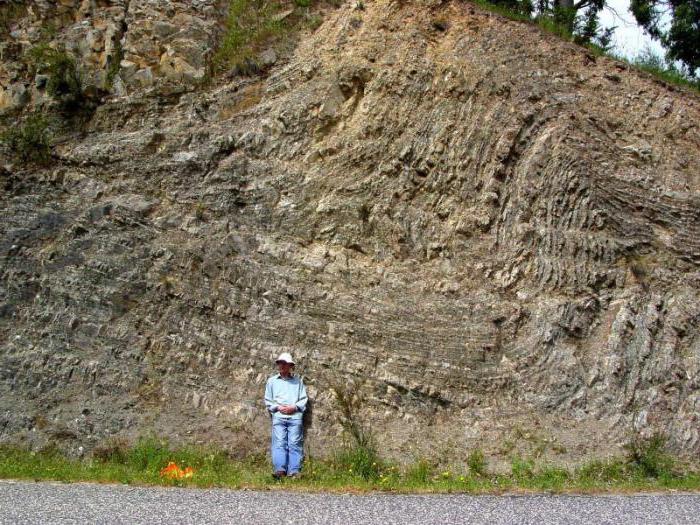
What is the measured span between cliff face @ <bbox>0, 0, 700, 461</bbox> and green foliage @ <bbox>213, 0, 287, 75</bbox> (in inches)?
15.0

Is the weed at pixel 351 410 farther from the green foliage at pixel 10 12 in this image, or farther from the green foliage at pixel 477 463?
the green foliage at pixel 10 12

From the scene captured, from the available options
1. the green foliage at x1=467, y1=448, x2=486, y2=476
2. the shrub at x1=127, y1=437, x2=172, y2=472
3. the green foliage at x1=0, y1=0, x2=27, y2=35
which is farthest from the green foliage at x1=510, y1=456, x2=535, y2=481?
the green foliage at x1=0, y1=0, x2=27, y2=35

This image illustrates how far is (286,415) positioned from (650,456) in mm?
3947

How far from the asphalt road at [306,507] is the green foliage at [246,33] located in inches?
252

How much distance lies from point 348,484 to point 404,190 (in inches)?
159

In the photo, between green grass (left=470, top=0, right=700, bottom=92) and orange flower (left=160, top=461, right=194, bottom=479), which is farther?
green grass (left=470, top=0, right=700, bottom=92)

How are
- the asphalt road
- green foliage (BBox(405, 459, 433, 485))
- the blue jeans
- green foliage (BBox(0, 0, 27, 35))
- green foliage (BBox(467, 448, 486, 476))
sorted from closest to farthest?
the asphalt road
green foliage (BBox(405, 459, 433, 485))
the blue jeans
green foliage (BBox(467, 448, 486, 476))
green foliage (BBox(0, 0, 27, 35))

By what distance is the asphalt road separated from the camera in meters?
5.75

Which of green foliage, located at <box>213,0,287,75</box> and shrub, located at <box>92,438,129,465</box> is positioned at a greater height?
green foliage, located at <box>213,0,287,75</box>

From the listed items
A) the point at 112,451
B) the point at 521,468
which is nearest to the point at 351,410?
the point at 521,468

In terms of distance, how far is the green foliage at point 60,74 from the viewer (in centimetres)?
A: 1046

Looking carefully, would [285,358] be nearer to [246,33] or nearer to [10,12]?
[246,33]

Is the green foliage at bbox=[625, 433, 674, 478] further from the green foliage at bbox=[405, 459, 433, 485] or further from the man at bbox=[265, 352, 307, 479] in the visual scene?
the man at bbox=[265, 352, 307, 479]

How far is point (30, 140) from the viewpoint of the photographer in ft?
33.0
